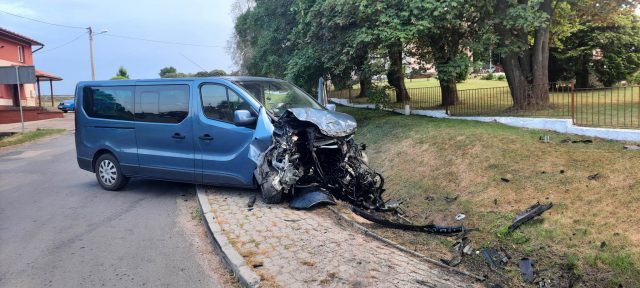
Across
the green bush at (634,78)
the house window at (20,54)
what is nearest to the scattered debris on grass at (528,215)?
the green bush at (634,78)

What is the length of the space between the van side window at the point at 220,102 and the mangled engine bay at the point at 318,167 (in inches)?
34.5

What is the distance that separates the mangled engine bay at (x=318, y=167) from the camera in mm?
6629

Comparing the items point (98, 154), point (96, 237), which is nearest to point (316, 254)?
point (96, 237)

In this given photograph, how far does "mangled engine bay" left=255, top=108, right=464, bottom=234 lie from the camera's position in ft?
21.7

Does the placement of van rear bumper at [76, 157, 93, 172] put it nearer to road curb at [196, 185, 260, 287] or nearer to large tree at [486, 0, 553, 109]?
road curb at [196, 185, 260, 287]

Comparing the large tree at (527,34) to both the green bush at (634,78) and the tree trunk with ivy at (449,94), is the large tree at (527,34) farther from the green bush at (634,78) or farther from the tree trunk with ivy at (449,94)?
the green bush at (634,78)

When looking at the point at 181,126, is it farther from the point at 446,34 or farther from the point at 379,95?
the point at 379,95

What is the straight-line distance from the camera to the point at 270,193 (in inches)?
267

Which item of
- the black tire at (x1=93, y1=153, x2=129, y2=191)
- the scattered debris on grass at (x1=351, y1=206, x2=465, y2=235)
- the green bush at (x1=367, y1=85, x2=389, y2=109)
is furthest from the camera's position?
the green bush at (x1=367, y1=85, x2=389, y2=109)

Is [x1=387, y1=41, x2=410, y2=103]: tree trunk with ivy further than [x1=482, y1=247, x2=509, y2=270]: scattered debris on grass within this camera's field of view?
Yes

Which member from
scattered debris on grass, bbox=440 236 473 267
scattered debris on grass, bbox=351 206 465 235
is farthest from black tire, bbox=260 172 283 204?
scattered debris on grass, bbox=440 236 473 267

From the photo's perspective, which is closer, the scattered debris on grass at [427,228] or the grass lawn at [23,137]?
the scattered debris on grass at [427,228]

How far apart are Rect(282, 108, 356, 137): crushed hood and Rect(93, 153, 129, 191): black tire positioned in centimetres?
375

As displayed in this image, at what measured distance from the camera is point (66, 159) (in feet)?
46.4
